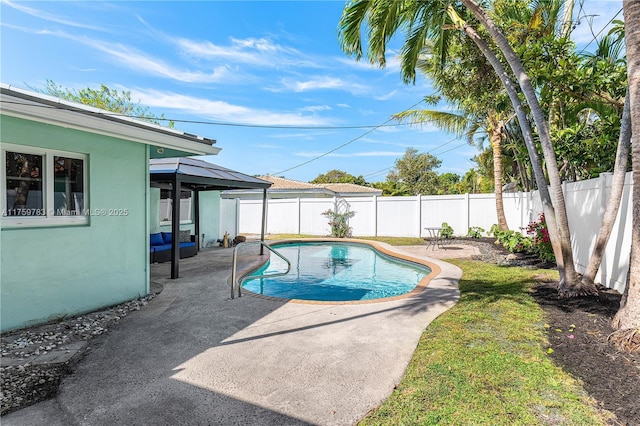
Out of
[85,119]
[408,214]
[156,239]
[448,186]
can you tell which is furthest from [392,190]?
[85,119]

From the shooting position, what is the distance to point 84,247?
552 centimetres

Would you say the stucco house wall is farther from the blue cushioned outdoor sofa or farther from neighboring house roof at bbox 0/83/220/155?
the blue cushioned outdoor sofa

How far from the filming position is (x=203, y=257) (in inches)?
458

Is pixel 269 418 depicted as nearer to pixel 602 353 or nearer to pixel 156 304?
pixel 602 353

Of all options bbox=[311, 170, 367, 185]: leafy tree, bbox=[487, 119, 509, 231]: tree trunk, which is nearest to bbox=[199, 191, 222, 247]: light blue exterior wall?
bbox=[487, 119, 509, 231]: tree trunk

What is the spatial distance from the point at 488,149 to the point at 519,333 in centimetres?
1748

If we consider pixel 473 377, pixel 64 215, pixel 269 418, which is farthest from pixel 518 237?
pixel 64 215

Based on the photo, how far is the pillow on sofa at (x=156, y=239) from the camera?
1067 cm

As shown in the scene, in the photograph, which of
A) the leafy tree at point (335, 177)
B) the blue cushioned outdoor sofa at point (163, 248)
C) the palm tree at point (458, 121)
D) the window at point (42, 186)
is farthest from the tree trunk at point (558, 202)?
the leafy tree at point (335, 177)

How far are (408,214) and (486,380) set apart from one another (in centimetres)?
1537

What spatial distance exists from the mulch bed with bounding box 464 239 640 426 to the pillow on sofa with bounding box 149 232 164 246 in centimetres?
1054

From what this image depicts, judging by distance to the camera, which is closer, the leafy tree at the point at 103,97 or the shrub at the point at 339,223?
the shrub at the point at 339,223

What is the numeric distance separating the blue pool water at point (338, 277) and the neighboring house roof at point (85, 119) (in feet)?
13.3

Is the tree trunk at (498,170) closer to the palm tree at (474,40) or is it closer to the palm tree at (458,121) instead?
the palm tree at (458,121)
